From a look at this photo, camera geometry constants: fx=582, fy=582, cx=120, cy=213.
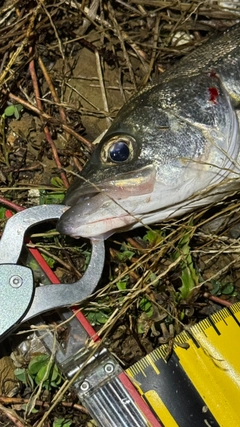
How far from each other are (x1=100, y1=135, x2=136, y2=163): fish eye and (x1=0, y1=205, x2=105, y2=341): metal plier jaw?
0.93 feet

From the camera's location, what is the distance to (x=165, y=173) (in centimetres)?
227

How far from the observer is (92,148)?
2742 millimetres

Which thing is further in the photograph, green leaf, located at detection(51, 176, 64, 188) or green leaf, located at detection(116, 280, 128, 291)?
green leaf, located at detection(51, 176, 64, 188)

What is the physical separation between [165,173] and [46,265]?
25.4 inches

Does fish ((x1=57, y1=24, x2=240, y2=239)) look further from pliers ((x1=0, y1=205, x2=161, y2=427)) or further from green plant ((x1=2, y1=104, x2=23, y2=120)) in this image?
green plant ((x1=2, y1=104, x2=23, y2=120))

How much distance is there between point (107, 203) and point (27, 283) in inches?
17.4

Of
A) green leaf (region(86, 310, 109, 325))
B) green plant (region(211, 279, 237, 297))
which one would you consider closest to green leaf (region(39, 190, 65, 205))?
green leaf (region(86, 310, 109, 325))

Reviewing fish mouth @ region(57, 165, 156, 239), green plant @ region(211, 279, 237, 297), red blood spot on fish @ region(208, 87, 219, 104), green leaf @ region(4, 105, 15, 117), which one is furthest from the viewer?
green leaf @ region(4, 105, 15, 117)

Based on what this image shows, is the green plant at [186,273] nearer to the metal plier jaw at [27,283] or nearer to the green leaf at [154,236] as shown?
the green leaf at [154,236]

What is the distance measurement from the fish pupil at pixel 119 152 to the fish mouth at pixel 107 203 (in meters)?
0.08

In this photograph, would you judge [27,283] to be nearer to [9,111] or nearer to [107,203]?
[107,203]

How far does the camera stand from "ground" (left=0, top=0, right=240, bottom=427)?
2510 millimetres

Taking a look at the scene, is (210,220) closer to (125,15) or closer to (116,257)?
(116,257)

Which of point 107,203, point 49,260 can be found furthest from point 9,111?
point 107,203
